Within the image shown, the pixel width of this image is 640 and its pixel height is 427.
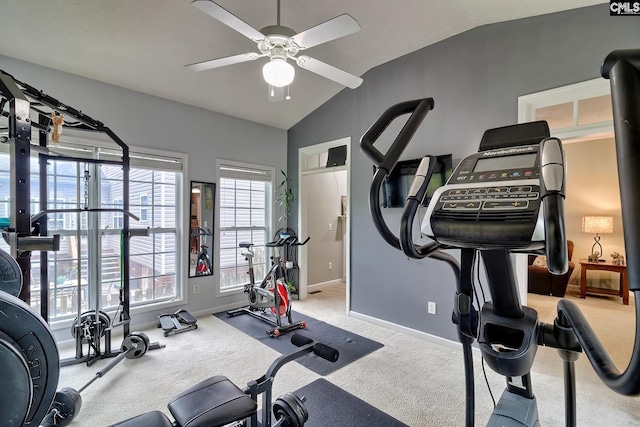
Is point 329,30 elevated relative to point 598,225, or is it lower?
elevated

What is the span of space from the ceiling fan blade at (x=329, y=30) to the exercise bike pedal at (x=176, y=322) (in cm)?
304

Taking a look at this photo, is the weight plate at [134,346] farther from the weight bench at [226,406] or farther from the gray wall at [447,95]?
the gray wall at [447,95]

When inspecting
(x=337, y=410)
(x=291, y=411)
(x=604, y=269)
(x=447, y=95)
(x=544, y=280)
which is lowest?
(x=337, y=410)

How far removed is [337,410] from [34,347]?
1.88 metres

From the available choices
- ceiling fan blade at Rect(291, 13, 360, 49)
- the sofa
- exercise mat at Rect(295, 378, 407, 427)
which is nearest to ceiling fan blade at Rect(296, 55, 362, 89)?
ceiling fan blade at Rect(291, 13, 360, 49)

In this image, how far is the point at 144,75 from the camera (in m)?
3.09

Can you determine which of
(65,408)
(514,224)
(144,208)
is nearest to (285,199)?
(144,208)

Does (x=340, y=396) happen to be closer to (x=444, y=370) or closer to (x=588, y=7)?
(x=444, y=370)

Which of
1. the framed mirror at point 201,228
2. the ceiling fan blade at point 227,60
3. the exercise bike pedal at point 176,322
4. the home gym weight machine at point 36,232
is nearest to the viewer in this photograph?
the home gym weight machine at point 36,232

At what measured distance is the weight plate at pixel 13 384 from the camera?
637mm

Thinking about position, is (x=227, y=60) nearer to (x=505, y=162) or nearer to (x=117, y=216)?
(x=505, y=162)

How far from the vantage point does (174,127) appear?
11.9 feet

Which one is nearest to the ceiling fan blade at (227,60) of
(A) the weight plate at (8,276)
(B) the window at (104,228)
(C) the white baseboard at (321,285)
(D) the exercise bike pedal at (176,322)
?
(B) the window at (104,228)

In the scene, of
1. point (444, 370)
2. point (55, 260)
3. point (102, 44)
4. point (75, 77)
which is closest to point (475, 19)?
point (444, 370)
